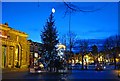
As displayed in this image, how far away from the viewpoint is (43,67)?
56719mm

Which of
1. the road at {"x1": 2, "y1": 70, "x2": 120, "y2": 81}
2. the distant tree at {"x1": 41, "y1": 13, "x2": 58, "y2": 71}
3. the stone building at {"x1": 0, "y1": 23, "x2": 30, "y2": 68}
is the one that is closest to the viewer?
the road at {"x1": 2, "y1": 70, "x2": 120, "y2": 81}

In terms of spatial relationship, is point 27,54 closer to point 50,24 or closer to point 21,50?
point 21,50

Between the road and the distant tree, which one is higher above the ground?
the distant tree

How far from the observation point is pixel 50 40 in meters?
53.6

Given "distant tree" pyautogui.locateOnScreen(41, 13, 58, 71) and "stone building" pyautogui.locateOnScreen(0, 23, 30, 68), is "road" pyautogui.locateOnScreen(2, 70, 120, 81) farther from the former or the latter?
"stone building" pyautogui.locateOnScreen(0, 23, 30, 68)

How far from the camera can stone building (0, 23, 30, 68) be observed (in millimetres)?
73375

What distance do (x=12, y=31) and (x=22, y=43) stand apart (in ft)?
28.5

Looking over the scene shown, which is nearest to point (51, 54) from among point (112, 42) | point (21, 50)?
point (21, 50)

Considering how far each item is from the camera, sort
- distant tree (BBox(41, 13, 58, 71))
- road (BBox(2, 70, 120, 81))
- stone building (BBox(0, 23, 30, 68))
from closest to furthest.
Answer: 1. road (BBox(2, 70, 120, 81))
2. distant tree (BBox(41, 13, 58, 71))
3. stone building (BBox(0, 23, 30, 68))

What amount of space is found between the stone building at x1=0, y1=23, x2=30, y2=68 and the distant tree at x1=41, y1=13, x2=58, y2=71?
16623mm

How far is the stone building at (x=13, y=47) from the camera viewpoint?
7338 centimetres

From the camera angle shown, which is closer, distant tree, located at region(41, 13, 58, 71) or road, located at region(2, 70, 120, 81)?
road, located at region(2, 70, 120, 81)

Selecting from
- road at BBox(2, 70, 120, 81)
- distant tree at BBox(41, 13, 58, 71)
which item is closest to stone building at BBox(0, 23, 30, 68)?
distant tree at BBox(41, 13, 58, 71)

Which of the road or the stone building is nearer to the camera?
the road
